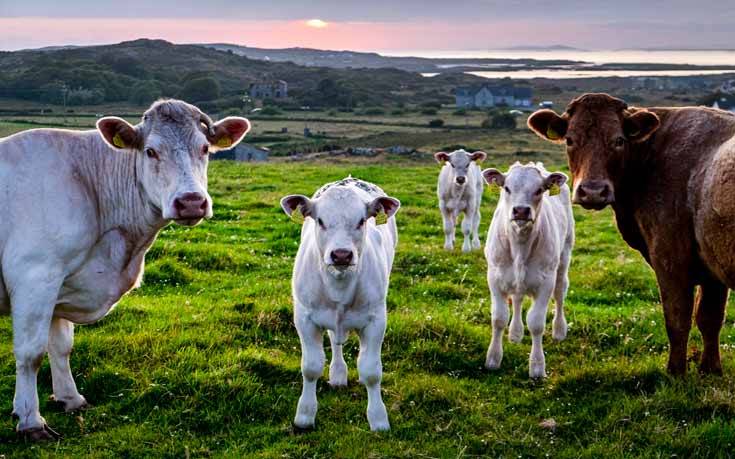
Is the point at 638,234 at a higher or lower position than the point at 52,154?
lower

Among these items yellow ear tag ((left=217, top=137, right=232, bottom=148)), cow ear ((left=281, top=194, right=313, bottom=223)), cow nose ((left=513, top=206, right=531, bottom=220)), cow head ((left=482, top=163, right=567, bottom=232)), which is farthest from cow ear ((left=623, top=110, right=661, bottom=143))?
yellow ear tag ((left=217, top=137, right=232, bottom=148))

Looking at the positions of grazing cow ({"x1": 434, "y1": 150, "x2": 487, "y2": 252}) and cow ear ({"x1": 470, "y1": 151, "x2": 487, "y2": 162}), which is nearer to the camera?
cow ear ({"x1": 470, "y1": 151, "x2": 487, "y2": 162})

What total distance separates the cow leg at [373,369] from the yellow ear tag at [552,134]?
10.5ft

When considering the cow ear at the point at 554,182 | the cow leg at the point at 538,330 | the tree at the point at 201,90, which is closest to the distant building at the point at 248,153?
the tree at the point at 201,90

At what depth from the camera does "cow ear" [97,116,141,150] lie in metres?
6.72

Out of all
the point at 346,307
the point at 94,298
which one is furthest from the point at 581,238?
the point at 94,298

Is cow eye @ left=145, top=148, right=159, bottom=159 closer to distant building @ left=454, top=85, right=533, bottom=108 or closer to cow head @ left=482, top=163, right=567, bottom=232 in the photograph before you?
cow head @ left=482, top=163, right=567, bottom=232

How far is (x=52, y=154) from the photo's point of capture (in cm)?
696

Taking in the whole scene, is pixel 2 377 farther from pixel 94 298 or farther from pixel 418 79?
pixel 418 79

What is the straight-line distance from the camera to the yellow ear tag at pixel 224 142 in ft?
24.1

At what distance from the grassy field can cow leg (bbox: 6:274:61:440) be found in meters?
0.22

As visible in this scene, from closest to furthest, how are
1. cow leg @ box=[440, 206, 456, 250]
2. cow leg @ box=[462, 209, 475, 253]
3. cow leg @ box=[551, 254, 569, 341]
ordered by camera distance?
cow leg @ box=[551, 254, 569, 341], cow leg @ box=[462, 209, 475, 253], cow leg @ box=[440, 206, 456, 250]

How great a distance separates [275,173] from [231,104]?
62205mm

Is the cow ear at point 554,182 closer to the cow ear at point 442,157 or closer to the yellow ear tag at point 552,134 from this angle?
the yellow ear tag at point 552,134
